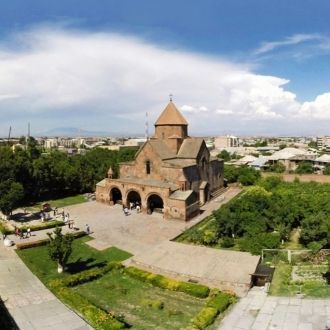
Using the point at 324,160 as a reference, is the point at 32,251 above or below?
below

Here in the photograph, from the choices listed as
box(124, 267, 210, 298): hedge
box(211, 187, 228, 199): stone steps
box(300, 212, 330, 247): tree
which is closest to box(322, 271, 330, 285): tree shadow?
box(300, 212, 330, 247): tree

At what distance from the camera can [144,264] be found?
22781mm

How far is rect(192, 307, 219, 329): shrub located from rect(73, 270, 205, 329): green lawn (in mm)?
588

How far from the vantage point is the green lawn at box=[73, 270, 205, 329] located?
16.5 m

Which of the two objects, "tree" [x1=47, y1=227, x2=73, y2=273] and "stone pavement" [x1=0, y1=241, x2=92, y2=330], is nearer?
"stone pavement" [x1=0, y1=241, x2=92, y2=330]

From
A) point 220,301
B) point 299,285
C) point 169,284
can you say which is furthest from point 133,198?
point 220,301

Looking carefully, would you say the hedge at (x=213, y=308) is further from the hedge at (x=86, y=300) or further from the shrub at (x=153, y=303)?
the hedge at (x=86, y=300)

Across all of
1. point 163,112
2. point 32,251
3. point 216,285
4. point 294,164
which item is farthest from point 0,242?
point 294,164

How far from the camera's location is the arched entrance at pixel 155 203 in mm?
36306

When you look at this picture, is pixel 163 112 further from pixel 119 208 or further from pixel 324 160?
pixel 324 160

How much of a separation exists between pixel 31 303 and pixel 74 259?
6.67 meters

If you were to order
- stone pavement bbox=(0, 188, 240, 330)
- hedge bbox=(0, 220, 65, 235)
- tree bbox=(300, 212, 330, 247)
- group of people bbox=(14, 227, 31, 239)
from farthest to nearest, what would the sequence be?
hedge bbox=(0, 220, 65, 235) → group of people bbox=(14, 227, 31, 239) → tree bbox=(300, 212, 330, 247) → stone pavement bbox=(0, 188, 240, 330)

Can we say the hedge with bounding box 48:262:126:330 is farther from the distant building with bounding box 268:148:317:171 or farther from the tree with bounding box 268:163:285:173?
the distant building with bounding box 268:148:317:171

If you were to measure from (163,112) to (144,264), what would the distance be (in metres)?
23.3
